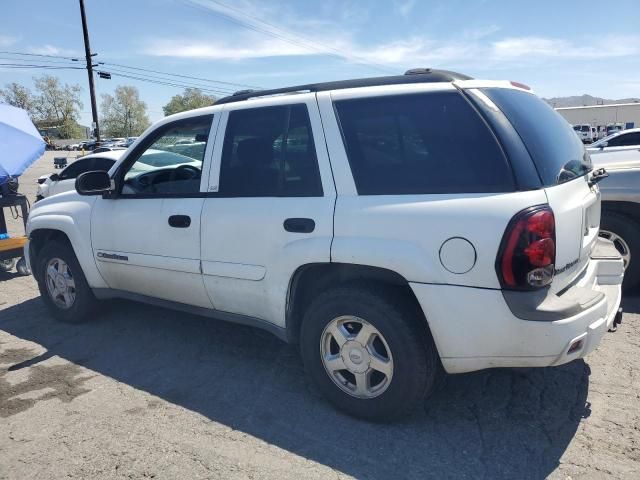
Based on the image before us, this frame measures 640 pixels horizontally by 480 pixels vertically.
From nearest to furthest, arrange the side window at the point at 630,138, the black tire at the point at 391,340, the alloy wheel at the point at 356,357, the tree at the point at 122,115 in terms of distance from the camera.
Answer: the black tire at the point at 391,340
the alloy wheel at the point at 356,357
the side window at the point at 630,138
the tree at the point at 122,115

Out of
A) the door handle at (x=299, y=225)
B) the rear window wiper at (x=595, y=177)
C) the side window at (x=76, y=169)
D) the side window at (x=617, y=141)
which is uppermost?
the side window at (x=76, y=169)

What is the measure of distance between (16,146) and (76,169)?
474 cm

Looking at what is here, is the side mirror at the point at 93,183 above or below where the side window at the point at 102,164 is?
below

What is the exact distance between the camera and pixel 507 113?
107 inches

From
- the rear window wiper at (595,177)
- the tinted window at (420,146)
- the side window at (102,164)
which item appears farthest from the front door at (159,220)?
the side window at (102,164)

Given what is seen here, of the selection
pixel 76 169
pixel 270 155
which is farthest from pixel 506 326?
pixel 76 169

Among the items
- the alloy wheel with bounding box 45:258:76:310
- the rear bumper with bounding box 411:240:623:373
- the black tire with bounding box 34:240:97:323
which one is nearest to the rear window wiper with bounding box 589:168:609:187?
the rear bumper with bounding box 411:240:623:373

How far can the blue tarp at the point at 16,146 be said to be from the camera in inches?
248

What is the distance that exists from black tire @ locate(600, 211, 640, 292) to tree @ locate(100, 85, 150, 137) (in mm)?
106306

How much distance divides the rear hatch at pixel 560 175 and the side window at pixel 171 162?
82.2 inches

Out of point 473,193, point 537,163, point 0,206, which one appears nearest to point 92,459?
point 473,193

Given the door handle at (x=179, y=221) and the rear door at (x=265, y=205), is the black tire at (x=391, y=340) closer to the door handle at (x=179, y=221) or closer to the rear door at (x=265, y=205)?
the rear door at (x=265, y=205)

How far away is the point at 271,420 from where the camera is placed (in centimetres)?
313

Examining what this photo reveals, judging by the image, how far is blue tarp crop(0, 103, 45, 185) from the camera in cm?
630
